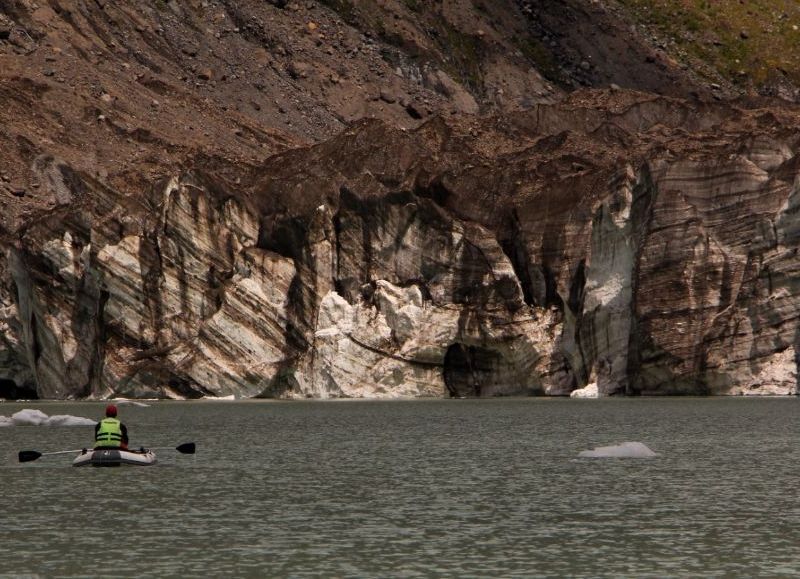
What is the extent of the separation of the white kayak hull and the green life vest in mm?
210

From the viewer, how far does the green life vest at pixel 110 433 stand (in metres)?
47.8

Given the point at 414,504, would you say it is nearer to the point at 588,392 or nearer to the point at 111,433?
the point at 111,433

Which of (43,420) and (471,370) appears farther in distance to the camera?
(471,370)

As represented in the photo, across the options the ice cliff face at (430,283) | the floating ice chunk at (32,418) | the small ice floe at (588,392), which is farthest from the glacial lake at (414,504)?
the small ice floe at (588,392)

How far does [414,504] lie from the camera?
38.9 metres

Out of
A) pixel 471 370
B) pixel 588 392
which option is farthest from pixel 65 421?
pixel 588 392

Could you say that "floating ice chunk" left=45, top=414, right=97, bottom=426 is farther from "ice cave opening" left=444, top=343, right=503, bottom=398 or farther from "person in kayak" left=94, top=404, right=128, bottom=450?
"ice cave opening" left=444, top=343, right=503, bottom=398

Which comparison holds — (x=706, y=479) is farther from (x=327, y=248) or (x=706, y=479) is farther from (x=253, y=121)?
(x=253, y=121)

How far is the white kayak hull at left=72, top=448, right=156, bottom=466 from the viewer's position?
48.2 meters

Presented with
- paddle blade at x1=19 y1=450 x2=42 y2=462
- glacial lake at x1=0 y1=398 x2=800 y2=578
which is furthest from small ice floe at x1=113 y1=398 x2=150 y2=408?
paddle blade at x1=19 y1=450 x2=42 y2=462

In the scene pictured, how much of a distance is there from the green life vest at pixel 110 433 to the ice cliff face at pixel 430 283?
153 feet

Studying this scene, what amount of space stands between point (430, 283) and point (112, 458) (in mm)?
50997

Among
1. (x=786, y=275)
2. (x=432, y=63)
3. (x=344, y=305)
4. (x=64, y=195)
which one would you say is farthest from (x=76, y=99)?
(x=786, y=275)

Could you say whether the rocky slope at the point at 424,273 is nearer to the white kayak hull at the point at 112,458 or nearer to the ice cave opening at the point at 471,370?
the ice cave opening at the point at 471,370
